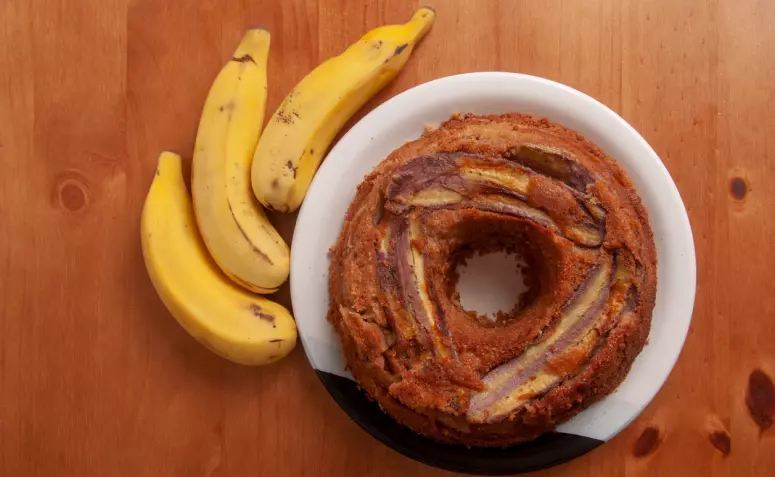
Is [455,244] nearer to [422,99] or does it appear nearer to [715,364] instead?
[422,99]

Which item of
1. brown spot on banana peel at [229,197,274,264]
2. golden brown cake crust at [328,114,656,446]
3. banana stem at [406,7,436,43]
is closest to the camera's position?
golden brown cake crust at [328,114,656,446]

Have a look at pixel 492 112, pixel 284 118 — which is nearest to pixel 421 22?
pixel 492 112

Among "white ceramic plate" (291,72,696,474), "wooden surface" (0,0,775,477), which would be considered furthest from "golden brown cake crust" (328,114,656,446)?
"wooden surface" (0,0,775,477)

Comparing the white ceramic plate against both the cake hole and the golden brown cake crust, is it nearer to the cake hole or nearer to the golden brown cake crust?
the golden brown cake crust

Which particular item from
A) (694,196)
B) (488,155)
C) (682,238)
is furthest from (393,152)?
(694,196)

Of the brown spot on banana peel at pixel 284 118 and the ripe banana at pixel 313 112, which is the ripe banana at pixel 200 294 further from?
the brown spot on banana peel at pixel 284 118

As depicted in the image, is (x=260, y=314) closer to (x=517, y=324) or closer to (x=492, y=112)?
(x=517, y=324)
